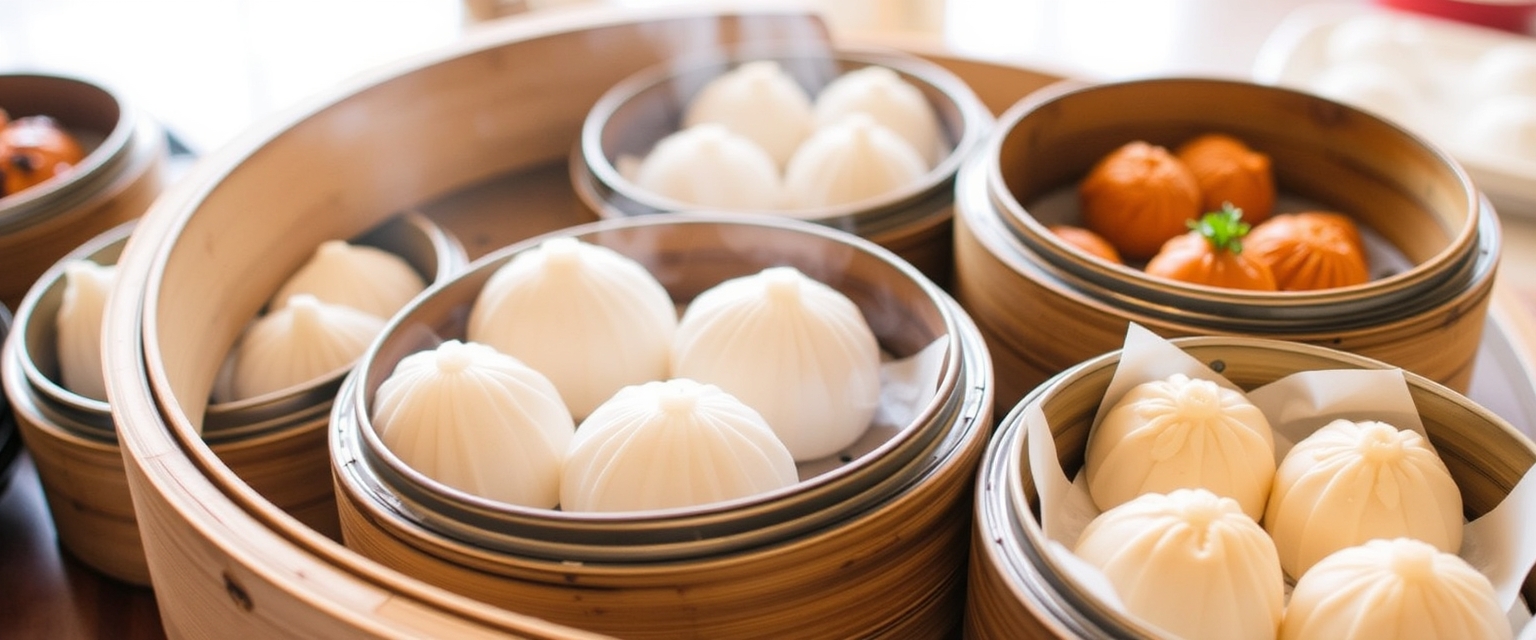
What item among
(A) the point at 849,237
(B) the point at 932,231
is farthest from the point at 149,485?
(B) the point at 932,231

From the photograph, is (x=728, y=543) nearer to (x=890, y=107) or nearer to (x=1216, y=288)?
(x=1216, y=288)

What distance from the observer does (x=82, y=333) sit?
4.49 feet

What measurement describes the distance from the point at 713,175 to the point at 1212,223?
0.62 meters

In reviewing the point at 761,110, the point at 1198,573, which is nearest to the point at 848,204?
the point at 761,110

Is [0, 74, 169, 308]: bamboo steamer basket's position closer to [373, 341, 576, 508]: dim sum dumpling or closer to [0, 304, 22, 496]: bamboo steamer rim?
[0, 304, 22, 496]: bamboo steamer rim

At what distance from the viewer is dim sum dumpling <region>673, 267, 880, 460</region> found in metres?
1.14

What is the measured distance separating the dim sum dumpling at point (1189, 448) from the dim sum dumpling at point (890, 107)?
0.80 m

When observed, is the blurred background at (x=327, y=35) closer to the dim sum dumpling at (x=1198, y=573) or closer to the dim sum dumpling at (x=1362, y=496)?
the dim sum dumpling at (x=1362, y=496)

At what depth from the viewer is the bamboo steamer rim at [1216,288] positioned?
1.12 meters

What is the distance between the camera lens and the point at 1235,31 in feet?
9.14

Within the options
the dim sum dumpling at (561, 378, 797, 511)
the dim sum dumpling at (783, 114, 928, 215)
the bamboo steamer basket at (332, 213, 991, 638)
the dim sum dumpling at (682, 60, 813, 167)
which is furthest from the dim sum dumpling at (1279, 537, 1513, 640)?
the dim sum dumpling at (682, 60, 813, 167)

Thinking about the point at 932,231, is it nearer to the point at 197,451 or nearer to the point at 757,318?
the point at 757,318

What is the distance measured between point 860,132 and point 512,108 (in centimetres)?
59

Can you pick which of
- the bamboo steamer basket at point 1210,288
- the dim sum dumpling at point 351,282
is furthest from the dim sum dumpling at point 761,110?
the dim sum dumpling at point 351,282
